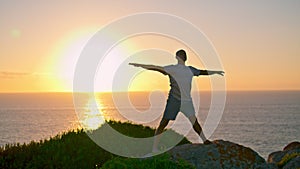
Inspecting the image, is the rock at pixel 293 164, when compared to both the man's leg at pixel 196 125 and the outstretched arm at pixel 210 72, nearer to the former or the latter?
the man's leg at pixel 196 125

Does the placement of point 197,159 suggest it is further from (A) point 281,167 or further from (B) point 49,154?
(B) point 49,154

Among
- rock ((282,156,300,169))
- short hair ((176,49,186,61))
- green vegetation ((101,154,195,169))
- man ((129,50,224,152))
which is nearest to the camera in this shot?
green vegetation ((101,154,195,169))

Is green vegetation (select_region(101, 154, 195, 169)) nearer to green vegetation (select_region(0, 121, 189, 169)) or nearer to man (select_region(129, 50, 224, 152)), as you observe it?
man (select_region(129, 50, 224, 152))

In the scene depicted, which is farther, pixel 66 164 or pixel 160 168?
pixel 66 164

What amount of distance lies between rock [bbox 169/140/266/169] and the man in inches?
19.7

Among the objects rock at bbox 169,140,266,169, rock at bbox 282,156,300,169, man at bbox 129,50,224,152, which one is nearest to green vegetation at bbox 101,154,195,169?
rock at bbox 169,140,266,169

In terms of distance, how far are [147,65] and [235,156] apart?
3.32 metres

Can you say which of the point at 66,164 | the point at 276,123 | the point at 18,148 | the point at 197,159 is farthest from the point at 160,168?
the point at 276,123

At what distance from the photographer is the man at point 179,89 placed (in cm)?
1218

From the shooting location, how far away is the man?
12180mm

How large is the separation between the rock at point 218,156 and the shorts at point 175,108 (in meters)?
0.89

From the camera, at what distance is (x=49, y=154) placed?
13.2 m

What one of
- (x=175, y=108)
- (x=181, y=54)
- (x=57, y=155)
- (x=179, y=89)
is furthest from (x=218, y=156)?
(x=57, y=155)

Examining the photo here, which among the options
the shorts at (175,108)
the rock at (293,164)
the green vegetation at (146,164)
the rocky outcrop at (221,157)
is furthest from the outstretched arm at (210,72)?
the green vegetation at (146,164)
